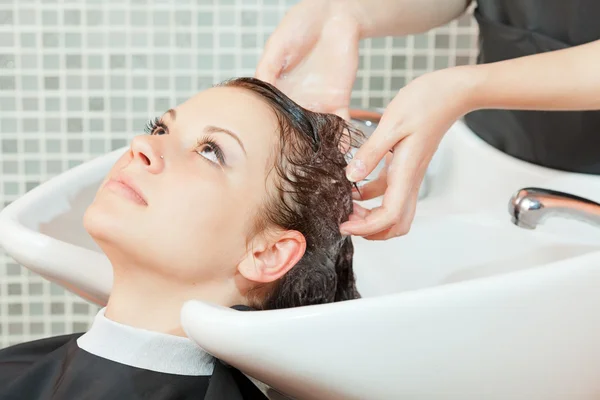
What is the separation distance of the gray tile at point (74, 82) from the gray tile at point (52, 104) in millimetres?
41

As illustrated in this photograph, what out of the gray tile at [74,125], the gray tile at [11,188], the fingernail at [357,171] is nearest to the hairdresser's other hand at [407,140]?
the fingernail at [357,171]

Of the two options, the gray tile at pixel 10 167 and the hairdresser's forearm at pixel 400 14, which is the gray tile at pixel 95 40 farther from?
the hairdresser's forearm at pixel 400 14

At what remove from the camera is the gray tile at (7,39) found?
5.69 ft

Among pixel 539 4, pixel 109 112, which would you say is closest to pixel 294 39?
pixel 539 4

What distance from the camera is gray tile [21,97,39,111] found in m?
1.78

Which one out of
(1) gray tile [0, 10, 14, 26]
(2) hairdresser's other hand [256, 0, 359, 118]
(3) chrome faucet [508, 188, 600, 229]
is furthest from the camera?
(1) gray tile [0, 10, 14, 26]

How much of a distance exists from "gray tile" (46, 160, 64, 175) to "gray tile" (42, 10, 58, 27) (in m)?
0.29

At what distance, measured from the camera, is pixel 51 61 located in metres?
1.76

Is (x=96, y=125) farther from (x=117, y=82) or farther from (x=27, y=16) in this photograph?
(x=27, y=16)

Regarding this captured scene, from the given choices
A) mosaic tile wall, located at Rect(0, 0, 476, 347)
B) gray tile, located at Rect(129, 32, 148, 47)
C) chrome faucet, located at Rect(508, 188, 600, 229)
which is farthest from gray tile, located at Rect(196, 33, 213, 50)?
chrome faucet, located at Rect(508, 188, 600, 229)

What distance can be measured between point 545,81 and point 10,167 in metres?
1.21

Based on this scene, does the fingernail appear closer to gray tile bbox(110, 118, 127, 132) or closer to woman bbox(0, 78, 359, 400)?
woman bbox(0, 78, 359, 400)

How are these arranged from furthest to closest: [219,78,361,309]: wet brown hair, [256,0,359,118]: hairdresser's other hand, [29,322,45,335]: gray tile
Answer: [29,322,45,335]: gray tile, [256,0,359,118]: hairdresser's other hand, [219,78,361,309]: wet brown hair

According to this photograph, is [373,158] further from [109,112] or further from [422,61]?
[109,112]
